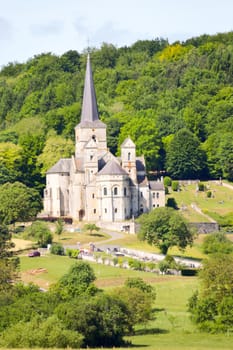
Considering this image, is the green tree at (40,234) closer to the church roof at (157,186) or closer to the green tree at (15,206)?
the green tree at (15,206)

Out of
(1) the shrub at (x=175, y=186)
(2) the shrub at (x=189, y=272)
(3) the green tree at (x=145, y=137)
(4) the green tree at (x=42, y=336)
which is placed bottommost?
(4) the green tree at (x=42, y=336)

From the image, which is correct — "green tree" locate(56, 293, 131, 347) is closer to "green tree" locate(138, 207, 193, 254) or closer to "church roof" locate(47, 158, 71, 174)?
"green tree" locate(138, 207, 193, 254)

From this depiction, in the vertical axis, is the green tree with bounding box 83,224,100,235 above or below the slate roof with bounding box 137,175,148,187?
below

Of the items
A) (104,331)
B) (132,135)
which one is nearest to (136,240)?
(132,135)

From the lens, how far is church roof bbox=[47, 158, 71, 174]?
12331 cm

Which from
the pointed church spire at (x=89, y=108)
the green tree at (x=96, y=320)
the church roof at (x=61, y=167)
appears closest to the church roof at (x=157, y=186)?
the church roof at (x=61, y=167)

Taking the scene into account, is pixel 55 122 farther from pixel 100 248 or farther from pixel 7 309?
pixel 7 309

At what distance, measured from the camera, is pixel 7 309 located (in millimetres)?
68750

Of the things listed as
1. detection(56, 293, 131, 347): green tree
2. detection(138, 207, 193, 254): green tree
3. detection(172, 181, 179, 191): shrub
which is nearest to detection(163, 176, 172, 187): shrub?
detection(172, 181, 179, 191): shrub

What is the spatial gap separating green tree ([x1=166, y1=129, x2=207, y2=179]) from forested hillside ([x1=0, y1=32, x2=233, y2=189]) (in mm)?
111

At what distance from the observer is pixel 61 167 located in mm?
123562

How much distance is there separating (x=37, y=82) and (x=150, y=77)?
20829 millimetres

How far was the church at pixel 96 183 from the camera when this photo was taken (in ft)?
385

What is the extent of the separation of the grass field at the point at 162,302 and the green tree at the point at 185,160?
40361 millimetres
